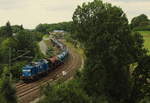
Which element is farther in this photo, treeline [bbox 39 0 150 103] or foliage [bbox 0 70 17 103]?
treeline [bbox 39 0 150 103]

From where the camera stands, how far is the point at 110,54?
56.7 m

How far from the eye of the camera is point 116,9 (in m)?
61.1

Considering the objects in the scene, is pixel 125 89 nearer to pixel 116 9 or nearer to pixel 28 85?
pixel 116 9

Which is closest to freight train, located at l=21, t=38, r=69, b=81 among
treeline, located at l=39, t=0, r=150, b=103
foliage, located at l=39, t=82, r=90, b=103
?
treeline, located at l=39, t=0, r=150, b=103

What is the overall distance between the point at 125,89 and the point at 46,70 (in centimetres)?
3212

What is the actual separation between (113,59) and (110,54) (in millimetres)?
941

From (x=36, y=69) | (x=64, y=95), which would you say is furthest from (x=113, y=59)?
(x=36, y=69)

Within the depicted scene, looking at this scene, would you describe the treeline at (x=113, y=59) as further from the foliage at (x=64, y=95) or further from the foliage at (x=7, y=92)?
the foliage at (x=7, y=92)

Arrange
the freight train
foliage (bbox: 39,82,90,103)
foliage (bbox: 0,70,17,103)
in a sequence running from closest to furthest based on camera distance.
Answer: foliage (bbox: 0,70,17,103), foliage (bbox: 39,82,90,103), the freight train

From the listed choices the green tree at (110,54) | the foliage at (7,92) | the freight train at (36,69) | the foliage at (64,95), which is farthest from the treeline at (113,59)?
the foliage at (7,92)

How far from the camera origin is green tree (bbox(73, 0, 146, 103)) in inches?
2263

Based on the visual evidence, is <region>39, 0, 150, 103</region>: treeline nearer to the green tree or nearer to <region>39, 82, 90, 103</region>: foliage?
the green tree

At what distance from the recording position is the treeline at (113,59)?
57.5 metres

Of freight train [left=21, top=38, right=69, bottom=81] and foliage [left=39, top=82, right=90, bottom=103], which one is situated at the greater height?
foliage [left=39, top=82, right=90, bottom=103]
